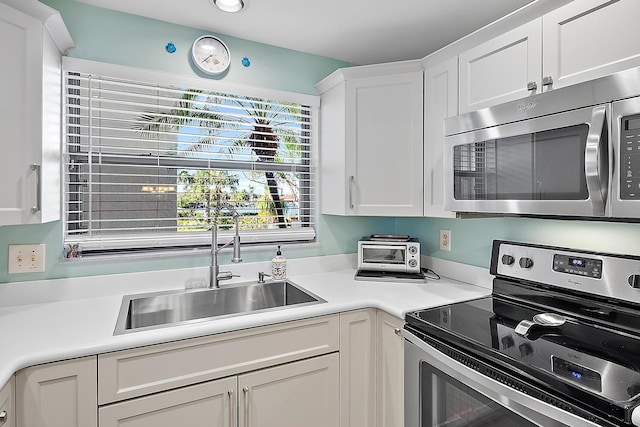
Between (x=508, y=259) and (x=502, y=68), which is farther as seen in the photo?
(x=508, y=259)

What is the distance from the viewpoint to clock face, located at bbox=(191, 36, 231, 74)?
1933 millimetres

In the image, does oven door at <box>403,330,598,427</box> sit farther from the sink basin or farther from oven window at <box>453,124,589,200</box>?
oven window at <box>453,124,589,200</box>

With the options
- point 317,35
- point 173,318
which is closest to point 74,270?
point 173,318

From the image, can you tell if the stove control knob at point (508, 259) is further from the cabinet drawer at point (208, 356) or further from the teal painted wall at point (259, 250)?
the cabinet drawer at point (208, 356)

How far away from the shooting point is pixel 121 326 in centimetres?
135

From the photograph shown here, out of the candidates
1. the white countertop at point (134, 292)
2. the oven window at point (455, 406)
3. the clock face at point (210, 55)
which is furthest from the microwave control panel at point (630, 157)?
the clock face at point (210, 55)

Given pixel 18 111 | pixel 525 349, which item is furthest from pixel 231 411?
pixel 18 111

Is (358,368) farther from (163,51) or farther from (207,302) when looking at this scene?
(163,51)

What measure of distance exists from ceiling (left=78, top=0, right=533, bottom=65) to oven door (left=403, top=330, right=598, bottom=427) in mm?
1537

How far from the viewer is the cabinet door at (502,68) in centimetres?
135

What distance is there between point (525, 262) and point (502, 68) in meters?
0.84

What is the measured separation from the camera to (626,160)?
3.34 feet

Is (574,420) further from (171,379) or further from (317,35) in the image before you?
(317,35)

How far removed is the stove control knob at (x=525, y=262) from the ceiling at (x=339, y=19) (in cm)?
120
